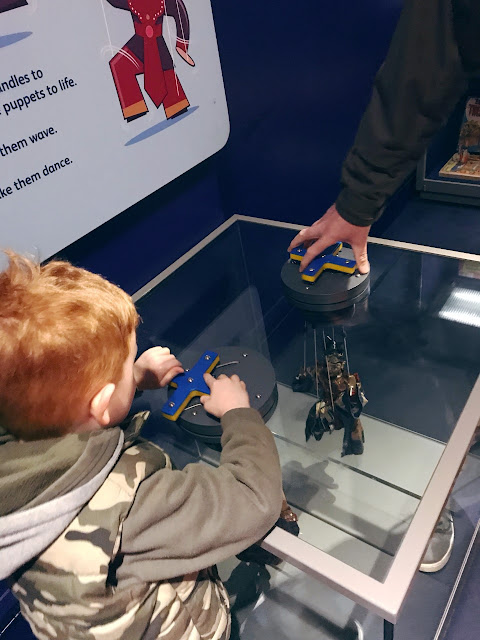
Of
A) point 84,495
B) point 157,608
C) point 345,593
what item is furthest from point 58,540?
point 345,593

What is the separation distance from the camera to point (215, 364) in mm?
837

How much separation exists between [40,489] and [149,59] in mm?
783

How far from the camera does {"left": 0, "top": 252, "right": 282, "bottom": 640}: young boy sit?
0.50m

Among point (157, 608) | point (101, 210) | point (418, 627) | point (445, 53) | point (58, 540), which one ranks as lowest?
point (418, 627)

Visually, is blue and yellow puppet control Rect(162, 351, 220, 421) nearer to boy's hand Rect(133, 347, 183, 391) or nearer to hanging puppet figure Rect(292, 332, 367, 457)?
boy's hand Rect(133, 347, 183, 391)

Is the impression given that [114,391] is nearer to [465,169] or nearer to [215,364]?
[215,364]

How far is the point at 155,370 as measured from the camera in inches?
33.0

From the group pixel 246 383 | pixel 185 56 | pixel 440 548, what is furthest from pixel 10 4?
pixel 440 548

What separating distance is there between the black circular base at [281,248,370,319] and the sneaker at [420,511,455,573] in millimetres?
526

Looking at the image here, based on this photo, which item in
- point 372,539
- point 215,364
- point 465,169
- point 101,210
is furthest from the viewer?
point 465,169

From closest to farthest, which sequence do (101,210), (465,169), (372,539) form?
1. (372,539)
2. (101,210)
3. (465,169)

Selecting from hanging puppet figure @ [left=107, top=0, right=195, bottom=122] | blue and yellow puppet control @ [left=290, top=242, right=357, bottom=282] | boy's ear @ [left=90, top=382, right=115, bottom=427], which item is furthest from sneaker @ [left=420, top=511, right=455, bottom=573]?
hanging puppet figure @ [left=107, top=0, right=195, bottom=122]

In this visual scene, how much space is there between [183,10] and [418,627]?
129 centimetres

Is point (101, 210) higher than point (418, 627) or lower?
higher
